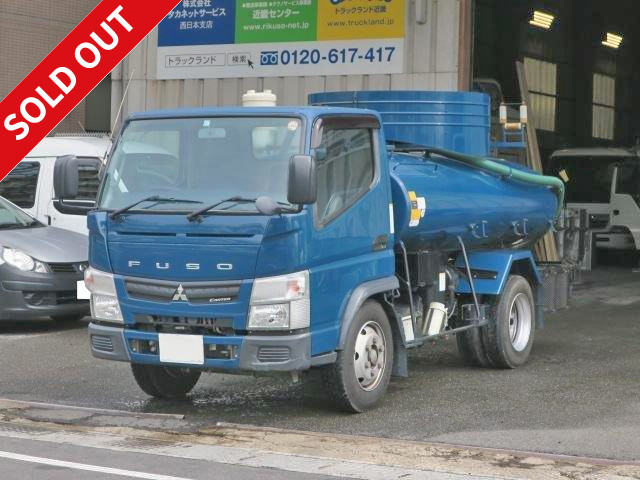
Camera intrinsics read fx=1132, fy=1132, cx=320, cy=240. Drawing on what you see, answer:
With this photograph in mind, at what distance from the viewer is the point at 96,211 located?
832 cm

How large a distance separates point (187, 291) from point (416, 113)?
10.8 ft

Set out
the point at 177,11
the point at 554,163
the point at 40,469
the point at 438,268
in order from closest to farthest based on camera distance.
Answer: the point at 40,469, the point at 438,268, the point at 177,11, the point at 554,163

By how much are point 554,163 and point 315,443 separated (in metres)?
20.4

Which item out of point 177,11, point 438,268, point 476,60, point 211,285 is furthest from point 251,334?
point 476,60

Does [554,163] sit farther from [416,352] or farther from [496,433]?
[496,433]

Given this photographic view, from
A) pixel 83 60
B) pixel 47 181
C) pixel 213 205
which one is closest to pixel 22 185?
pixel 47 181

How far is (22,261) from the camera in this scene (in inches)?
493

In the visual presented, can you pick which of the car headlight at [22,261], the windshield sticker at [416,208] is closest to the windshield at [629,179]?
the car headlight at [22,261]

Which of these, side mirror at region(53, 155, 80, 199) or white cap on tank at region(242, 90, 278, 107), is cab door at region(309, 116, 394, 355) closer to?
white cap on tank at region(242, 90, 278, 107)

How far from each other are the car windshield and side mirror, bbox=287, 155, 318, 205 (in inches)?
258

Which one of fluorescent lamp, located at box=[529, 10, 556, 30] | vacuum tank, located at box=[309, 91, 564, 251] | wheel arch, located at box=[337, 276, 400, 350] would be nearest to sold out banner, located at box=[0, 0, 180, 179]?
vacuum tank, located at box=[309, 91, 564, 251]

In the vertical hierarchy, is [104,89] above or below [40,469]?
above

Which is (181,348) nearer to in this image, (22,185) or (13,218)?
(13,218)

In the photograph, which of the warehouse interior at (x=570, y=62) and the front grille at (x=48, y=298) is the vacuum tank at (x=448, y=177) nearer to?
the front grille at (x=48, y=298)
